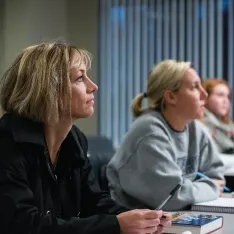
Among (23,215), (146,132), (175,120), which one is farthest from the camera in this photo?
(175,120)

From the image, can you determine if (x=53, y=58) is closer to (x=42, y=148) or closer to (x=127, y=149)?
(x=42, y=148)

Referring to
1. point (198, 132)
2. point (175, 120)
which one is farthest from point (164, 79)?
point (198, 132)

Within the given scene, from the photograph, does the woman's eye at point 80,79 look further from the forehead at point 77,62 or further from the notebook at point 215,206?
the notebook at point 215,206

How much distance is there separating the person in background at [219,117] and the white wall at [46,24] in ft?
3.43

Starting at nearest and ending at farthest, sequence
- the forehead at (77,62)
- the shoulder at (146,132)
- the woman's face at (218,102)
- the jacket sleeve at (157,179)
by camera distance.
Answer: the forehead at (77,62) → the jacket sleeve at (157,179) → the shoulder at (146,132) → the woman's face at (218,102)

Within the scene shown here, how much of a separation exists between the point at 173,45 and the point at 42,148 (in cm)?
441

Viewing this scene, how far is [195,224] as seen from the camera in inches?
73.8

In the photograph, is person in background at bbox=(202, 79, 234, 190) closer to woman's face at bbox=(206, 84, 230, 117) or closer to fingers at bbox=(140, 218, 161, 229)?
woman's face at bbox=(206, 84, 230, 117)

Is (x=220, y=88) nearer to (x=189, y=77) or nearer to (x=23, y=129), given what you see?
(x=189, y=77)

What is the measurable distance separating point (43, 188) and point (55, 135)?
184 mm

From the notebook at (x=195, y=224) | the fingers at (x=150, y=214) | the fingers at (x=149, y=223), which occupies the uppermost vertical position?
the fingers at (x=150, y=214)

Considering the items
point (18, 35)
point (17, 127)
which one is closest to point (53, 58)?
point (17, 127)

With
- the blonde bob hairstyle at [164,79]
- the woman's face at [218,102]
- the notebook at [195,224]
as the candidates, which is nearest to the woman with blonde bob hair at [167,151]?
the blonde bob hairstyle at [164,79]

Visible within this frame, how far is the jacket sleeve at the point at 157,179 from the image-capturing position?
7.98 ft
